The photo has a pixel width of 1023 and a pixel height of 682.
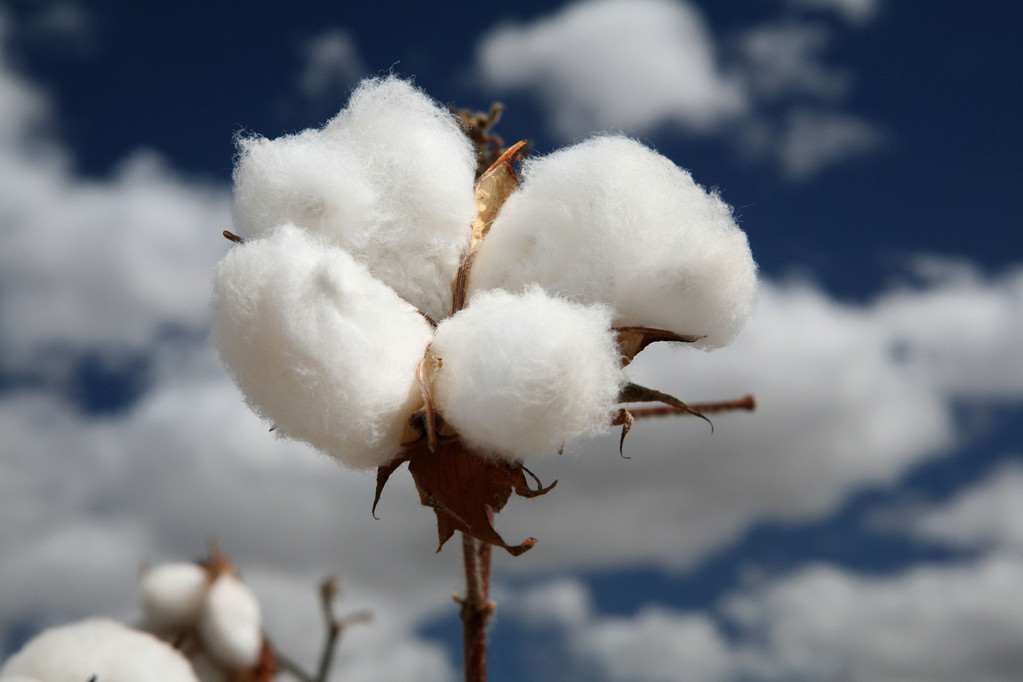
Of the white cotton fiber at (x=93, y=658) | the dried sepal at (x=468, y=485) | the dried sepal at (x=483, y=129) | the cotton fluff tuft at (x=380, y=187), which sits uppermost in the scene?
the dried sepal at (x=483, y=129)

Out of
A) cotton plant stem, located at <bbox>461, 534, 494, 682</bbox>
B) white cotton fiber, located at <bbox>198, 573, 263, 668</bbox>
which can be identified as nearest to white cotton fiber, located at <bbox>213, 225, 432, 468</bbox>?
cotton plant stem, located at <bbox>461, 534, 494, 682</bbox>

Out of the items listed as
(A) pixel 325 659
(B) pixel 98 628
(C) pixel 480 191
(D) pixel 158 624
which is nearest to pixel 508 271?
(C) pixel 480 191

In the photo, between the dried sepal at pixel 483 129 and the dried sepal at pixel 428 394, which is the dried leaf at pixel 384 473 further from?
the dried sepal at pixel 483 129

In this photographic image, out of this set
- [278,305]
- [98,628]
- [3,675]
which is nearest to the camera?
[278,305]

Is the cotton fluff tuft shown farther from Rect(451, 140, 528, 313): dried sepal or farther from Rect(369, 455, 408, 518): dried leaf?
Rect(369, 455, 408, 518): dried leaf

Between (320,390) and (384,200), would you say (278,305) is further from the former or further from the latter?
(384,200)

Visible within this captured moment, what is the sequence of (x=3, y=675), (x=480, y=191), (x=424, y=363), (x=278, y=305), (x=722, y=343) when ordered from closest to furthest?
(x=278, y=305)
(x=424, y=363)
(x=722, y=343)
(x=480, y=191)
(x=3, y=675)

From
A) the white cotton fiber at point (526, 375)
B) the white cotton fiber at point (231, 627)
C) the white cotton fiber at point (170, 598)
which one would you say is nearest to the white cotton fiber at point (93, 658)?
the white cotton fiber at point (526, 375)
